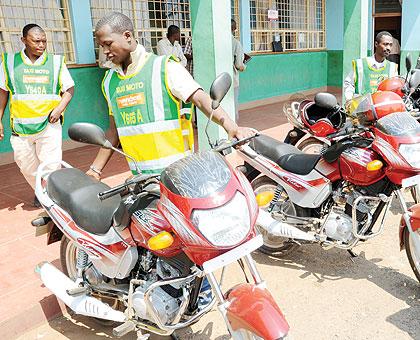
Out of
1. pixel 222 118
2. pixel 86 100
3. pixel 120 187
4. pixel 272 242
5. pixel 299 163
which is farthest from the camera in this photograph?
pixel 86 100

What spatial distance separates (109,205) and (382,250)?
239cm

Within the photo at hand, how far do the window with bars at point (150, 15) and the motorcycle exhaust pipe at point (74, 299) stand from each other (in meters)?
5.84

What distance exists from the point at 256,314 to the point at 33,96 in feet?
12.0

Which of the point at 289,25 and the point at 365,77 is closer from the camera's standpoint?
the point at 365,77

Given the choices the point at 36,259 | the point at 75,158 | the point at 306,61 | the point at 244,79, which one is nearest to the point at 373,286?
the point at 36,259

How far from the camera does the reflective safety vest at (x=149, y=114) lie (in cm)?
248

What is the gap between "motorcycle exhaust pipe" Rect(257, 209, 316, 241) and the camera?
3318 millimetres

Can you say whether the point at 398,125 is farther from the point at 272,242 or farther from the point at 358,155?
the point at 272,242

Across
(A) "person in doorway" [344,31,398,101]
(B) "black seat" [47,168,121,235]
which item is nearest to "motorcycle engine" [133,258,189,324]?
(B) "black seat" [47,168,121,235]

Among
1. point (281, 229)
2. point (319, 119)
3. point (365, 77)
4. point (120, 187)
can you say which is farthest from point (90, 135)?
point (365, 77)

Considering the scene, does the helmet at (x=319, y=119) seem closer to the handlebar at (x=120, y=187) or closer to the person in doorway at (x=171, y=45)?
the handlebar at (x=120, y=187)

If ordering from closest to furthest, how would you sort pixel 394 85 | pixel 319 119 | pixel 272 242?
pixel 272 242, pixel 394 85, pixel 319 119

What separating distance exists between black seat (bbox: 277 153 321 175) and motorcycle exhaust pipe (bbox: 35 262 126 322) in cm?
166

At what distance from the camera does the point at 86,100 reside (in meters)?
7.66
